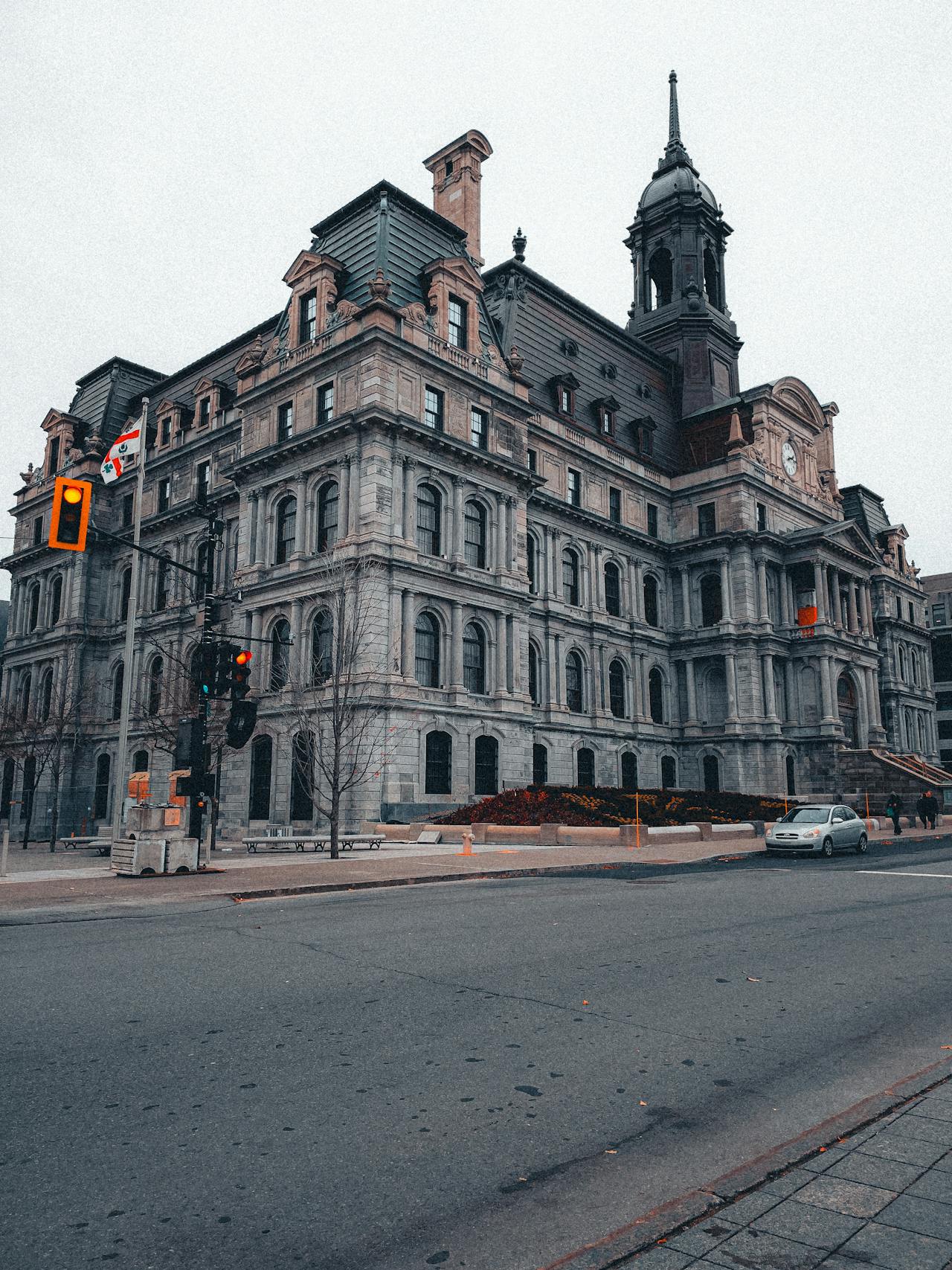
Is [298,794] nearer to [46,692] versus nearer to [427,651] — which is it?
[427,651]

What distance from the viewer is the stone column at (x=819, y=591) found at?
53.6 metres

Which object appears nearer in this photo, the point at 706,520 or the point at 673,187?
the point at 706,520

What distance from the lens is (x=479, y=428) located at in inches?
1560

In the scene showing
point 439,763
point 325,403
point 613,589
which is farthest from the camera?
point 613,589

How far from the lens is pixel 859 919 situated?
12023 millimetres

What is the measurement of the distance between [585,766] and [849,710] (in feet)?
61.3

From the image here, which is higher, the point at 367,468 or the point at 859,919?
the point at 367,468

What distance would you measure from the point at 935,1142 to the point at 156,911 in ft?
36.2

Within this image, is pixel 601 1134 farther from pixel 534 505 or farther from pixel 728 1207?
pixel 534 505

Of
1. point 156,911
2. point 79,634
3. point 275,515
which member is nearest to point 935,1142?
point 156,911

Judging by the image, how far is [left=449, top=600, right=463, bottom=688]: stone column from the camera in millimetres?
36344

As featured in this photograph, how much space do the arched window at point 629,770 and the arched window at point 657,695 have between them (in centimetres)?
374

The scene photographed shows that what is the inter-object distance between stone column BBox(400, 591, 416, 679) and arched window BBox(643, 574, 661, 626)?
21925 mm

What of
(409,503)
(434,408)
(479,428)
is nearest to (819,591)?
(479,428)
